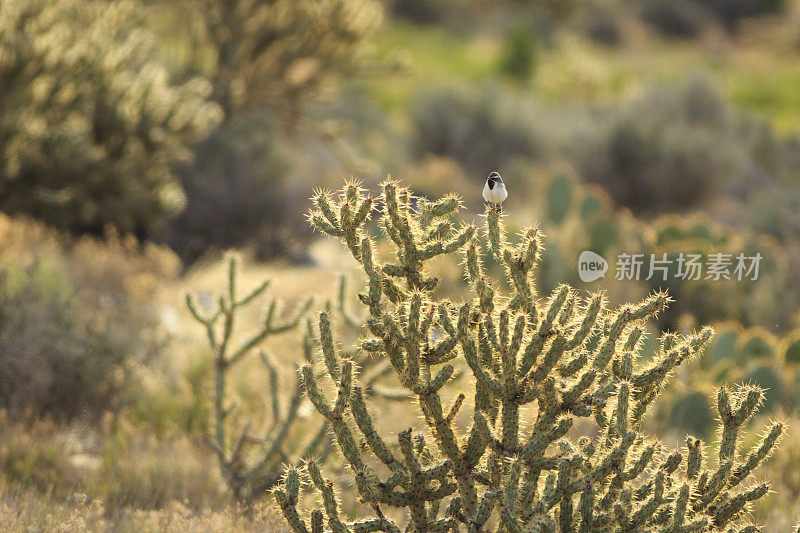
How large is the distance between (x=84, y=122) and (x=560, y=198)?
4299 millimetres

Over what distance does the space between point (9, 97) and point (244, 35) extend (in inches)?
165

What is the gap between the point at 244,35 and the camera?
34.4ft

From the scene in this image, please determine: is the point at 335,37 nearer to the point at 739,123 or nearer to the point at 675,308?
the point at 675,308

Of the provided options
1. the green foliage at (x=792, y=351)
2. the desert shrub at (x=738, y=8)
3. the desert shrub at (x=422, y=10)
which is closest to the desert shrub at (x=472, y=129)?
the green foliage at (x=792, y=351)

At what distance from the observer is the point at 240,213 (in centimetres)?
A: 959

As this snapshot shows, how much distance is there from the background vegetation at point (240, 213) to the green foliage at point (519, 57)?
5097mm

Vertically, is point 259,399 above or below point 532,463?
above

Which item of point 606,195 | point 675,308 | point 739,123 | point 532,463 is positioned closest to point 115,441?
point 532,463

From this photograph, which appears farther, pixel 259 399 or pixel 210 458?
pixel 259 399

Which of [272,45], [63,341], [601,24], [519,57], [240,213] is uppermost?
[601,24]

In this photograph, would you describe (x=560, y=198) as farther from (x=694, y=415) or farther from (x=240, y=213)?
(x=240, y=213)

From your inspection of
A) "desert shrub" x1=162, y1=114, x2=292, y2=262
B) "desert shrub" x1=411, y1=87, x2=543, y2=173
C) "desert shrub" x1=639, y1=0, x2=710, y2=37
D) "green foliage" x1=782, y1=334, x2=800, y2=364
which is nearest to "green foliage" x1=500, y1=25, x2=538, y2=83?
"desert shrub" x1=411, y1=87, x2=543, y2=173

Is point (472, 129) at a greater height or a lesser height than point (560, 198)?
greater

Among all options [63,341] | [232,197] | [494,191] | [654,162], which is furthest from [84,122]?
[654,162]
